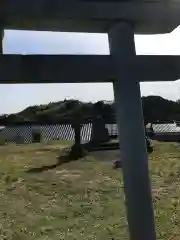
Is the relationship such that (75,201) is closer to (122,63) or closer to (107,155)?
(122,63)

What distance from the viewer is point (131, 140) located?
1567 mm

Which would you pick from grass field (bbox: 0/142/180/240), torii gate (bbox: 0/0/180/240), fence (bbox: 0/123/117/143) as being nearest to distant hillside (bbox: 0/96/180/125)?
fence (bbox: 0/123/117/143)

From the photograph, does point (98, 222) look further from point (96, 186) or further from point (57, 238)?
point (96, 186)

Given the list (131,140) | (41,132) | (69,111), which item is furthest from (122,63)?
(69,111)

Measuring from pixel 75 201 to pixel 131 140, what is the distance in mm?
2475

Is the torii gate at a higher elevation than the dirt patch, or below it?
higher

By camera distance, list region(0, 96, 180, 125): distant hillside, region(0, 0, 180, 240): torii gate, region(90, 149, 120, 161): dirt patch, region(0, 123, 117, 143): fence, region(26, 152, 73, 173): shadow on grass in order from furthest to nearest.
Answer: region(0, 96, 180, 125): distant hillside, region(0, 123, 117, 143): fence, region(90, 149, 120, 161): dirt patch, region(26, 152, 73, 173): shadow on grass, region(0, 0, 180, 240): torii gate

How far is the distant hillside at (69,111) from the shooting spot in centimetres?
1246

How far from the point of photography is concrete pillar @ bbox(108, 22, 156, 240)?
5.11 ft

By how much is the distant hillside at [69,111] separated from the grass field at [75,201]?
6.10m

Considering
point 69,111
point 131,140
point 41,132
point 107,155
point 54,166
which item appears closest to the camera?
point 131,140

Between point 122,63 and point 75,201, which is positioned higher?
point 122,63

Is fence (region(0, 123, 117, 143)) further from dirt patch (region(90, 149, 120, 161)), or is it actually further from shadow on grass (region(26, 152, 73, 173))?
shadow on grass (region(26, 152, 73, 173))

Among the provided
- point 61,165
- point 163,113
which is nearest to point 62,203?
point 61,165
